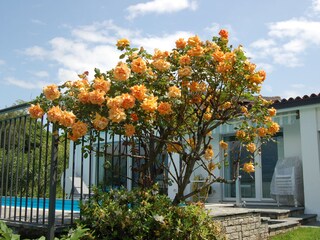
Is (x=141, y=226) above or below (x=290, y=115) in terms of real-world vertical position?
below

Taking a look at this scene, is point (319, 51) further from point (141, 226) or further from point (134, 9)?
point (141, 226)

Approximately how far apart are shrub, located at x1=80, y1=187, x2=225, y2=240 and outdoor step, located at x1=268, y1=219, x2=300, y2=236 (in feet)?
12.6

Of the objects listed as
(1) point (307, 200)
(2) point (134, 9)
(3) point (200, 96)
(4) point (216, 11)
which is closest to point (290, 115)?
(1) point (307, 200)

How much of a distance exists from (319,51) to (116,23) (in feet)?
19.8

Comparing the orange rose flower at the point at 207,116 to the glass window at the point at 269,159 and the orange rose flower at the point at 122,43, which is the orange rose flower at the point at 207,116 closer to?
the orange rose flower at the point at 122,43

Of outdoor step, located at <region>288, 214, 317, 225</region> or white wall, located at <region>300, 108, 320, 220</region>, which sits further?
white wall, located at <region>300, 108, 320, 220</region>

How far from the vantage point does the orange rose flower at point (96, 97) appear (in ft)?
15.6

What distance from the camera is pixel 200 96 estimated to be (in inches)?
223

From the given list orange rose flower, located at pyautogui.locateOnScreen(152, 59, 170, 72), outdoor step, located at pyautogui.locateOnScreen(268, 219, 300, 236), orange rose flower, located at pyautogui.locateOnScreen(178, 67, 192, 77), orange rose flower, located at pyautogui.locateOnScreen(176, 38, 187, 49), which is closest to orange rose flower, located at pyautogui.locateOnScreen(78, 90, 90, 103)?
orange rose flower, located at pyautogui.locateOnScreen(152, 59, 170, 72)

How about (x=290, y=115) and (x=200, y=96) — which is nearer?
(x=200, y=96)

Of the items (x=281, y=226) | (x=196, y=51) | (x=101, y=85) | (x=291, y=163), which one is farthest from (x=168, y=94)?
(x=291, y=163)

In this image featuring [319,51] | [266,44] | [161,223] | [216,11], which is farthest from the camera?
[319,51]

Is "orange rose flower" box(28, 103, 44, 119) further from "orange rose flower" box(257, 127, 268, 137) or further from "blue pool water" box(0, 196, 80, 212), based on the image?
"orange rose flower" box(257, 127, 268, 137)

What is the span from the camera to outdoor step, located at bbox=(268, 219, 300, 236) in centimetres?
898
